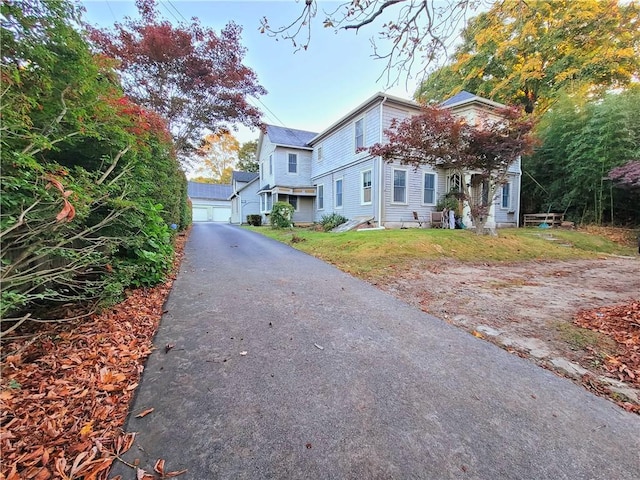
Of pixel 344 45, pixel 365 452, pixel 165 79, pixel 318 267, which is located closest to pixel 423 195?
pixel 318 267

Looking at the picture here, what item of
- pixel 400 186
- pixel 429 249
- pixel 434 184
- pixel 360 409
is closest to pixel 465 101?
pixel 434 184

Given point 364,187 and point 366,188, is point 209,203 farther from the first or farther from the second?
point 366,188

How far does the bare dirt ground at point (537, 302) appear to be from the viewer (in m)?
2.37

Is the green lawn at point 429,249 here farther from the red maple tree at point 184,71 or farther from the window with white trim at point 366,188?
the red maple tree at point 184,71

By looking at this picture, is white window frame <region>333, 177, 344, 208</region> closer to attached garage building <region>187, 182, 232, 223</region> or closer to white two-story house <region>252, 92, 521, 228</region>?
white two-story house <region>252, 92, 521, 228</region>

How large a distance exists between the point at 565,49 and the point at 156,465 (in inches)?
930

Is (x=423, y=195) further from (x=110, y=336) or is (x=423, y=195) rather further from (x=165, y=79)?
(x=110, y=336)

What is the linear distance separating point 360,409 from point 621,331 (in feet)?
10.5

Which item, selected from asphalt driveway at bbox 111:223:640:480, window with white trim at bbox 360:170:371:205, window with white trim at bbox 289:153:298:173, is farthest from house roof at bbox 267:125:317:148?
asphalt driveway at bbox 111:223:640:480

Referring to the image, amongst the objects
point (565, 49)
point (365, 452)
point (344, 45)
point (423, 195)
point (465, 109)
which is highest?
point (565, 49)

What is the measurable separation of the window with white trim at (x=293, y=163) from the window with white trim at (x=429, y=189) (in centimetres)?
887

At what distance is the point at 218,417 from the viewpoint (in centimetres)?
164

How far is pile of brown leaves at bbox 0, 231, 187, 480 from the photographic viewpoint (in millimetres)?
1307

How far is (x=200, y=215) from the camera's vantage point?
1414 inches
